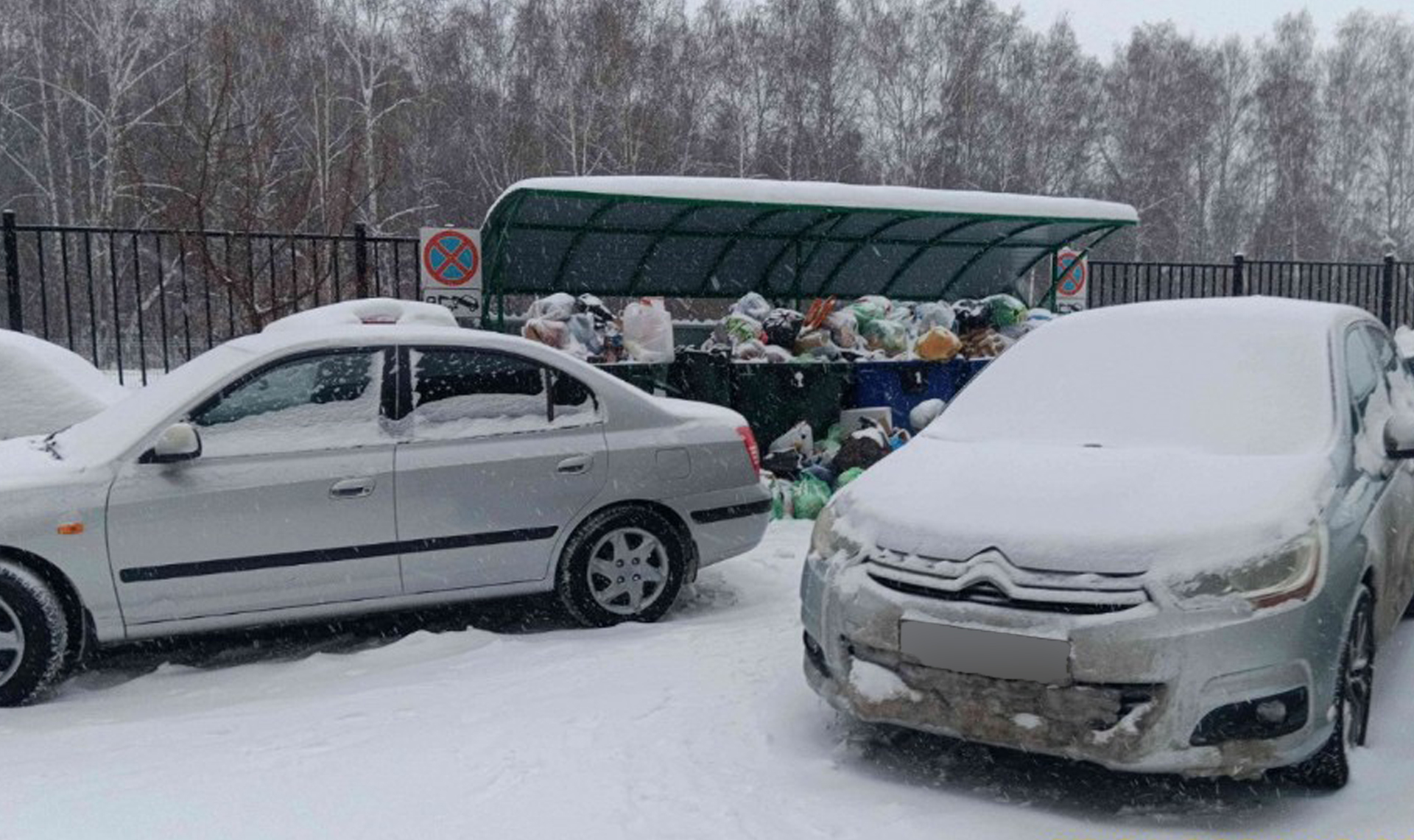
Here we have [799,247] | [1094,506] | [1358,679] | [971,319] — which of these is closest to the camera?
[1094,506]

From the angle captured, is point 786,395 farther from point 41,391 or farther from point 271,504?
point 41,391

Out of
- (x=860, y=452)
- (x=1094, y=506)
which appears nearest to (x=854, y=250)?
(x=860, y=452)

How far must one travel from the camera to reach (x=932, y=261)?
12641mm

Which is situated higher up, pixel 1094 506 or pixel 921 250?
pixel 921 250

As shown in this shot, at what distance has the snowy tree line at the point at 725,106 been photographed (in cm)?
3297

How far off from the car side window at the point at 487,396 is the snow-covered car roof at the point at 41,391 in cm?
234

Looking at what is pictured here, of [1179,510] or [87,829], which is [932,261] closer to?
[1179,510]

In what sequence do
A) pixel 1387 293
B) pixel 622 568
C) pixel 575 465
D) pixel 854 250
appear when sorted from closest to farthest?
pixel 575 465 < pixel 622 568 < pixel 854 250 < pixel 1387 293

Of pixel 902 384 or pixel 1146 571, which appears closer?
pixel 1146 571

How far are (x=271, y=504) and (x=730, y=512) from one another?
7.37 ft

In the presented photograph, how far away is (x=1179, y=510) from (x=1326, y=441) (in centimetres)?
85

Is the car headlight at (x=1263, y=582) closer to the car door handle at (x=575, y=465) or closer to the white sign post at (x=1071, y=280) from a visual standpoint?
the car door handle at (x=575, y=465)

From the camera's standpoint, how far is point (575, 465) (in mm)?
5723

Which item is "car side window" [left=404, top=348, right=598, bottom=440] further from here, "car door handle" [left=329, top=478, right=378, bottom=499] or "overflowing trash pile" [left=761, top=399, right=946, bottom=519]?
"overflowing trash pile" [left=761, top=399, right=946, bottom=519]
